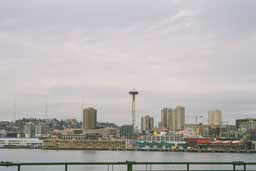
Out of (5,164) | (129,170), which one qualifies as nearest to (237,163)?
(129,170)

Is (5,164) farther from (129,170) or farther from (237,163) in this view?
(237,163)

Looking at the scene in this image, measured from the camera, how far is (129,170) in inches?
601

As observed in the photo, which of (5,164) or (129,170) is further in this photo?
(129,170)

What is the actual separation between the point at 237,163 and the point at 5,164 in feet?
25.5

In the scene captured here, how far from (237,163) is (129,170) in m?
3.82

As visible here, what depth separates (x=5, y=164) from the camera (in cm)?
1435

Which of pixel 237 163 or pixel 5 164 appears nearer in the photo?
pixel 5 164

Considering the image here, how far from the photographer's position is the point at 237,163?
16.0 meters

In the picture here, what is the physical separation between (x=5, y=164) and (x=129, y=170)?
156 inches
